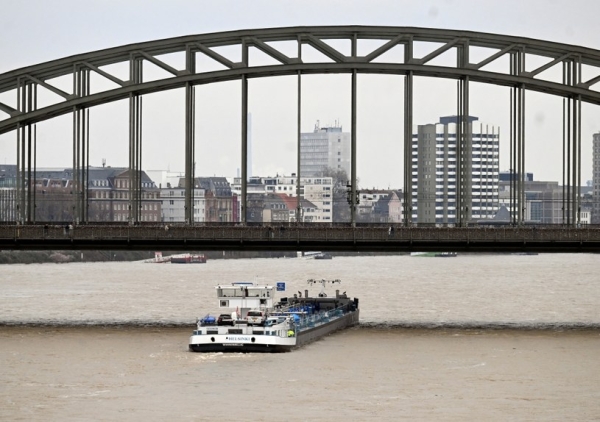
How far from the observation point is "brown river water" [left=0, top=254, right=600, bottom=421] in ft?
145

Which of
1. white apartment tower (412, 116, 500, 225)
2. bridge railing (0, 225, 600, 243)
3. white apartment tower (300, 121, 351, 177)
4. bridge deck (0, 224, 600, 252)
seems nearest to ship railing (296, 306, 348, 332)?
bridge deck (0, 224, 600, 252)

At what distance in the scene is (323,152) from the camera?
188 meters

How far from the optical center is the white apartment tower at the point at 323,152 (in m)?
186

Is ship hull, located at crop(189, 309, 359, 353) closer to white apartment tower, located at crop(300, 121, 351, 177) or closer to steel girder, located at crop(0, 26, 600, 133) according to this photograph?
steel girder, located at crop(0, 26, 600, 133)

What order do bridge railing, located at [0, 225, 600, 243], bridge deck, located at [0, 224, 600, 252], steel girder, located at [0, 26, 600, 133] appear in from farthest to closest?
steel girder, located at [0, 26, 600, 133] → bridge deck, located at [0, 224, 600, 252] → bridge railing, located at [0, 225, 600, 243]

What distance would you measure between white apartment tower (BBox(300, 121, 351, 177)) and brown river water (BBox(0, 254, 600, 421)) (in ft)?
285

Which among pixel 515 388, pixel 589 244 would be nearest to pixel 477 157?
pixel 589 244

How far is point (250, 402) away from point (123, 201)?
382 ft

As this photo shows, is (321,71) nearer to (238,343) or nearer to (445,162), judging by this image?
(238,343)

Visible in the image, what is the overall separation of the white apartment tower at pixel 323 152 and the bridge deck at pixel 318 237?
109432 millimetres

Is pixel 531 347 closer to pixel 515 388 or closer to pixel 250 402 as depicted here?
pixel 515 388

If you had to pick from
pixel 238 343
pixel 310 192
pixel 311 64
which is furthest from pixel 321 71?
pixel 310 192

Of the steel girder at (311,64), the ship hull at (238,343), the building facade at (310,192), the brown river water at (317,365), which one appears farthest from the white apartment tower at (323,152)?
the ship hull at (238,343)

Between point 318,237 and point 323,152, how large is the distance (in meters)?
116
